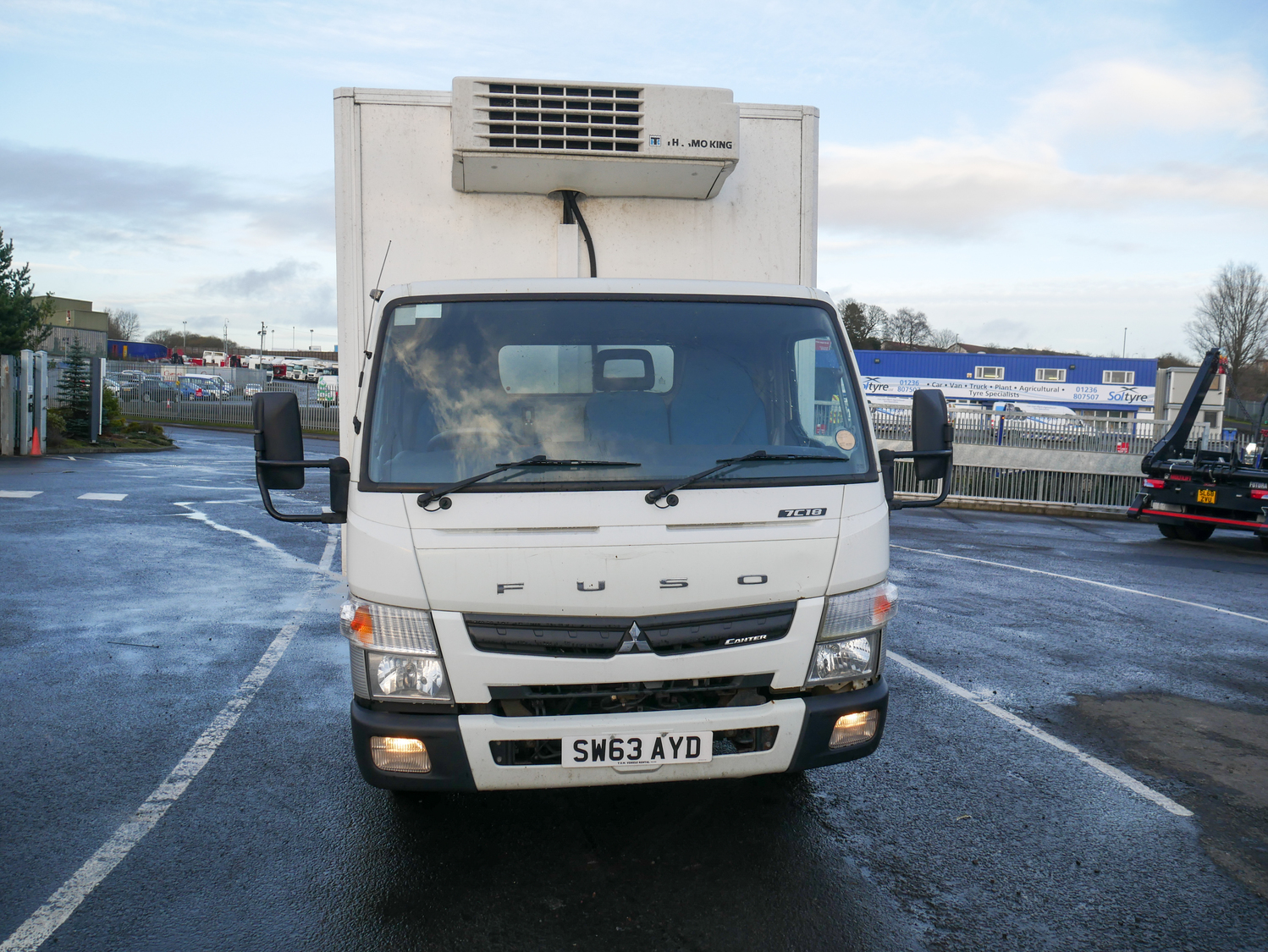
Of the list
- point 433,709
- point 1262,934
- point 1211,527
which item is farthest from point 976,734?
point 1211,527

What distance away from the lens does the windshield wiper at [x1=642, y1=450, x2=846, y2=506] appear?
3.30 m

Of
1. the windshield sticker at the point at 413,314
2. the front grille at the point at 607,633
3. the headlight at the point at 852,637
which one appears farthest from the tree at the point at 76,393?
the headlight at the point at 852,637

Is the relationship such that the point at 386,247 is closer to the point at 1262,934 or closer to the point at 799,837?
the point at 799,837

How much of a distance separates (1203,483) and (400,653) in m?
13.9

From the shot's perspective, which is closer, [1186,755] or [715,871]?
[715,871]

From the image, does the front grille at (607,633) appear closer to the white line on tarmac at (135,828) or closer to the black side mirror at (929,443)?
the black side mirror at (929,443)

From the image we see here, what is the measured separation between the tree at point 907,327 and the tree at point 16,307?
6683 cm

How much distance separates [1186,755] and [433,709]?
12.4 feet

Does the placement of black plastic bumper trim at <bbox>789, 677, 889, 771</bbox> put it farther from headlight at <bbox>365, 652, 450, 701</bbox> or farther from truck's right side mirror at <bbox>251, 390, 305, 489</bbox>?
truck's right side mirror at <bbox>251, 390, 305, 489</bbox>

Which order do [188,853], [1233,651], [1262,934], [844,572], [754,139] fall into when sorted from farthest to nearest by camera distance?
[1233,651] → [754,139] → [188,853] → [844,572] → [1262,934]

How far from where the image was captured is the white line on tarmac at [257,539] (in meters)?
9.90

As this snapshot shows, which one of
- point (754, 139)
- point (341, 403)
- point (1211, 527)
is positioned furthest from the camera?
point (1211, 527)

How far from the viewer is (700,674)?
10.7 feet

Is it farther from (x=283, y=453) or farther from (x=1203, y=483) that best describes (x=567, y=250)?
(x=1203, y=483)
